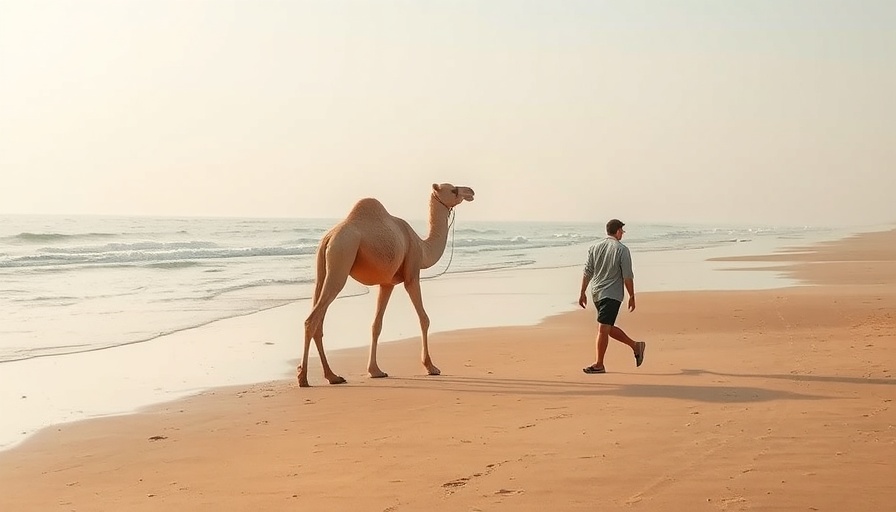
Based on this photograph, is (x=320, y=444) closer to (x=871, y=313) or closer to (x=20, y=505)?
(x=20, y=505)

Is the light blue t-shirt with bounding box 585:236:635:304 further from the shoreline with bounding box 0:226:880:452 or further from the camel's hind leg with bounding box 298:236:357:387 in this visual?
the shoreline with bounding box 0:226:880:452

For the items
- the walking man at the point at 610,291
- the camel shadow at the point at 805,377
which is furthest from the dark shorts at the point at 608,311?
the camel shadow at the point at 805,377

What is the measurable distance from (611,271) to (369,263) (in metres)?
2.80

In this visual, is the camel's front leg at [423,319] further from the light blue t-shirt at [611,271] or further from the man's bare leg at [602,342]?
the light blue t-shirt at [611,271]

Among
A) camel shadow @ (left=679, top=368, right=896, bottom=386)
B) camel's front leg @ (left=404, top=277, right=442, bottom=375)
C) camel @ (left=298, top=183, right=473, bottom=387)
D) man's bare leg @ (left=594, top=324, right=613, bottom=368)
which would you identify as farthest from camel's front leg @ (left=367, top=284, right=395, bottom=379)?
camel shadow @ (left=679, top=368, right=896, bottom=386)

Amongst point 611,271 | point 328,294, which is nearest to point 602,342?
point 611,271

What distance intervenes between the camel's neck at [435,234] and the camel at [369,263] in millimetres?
24

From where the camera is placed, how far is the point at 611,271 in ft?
35.1

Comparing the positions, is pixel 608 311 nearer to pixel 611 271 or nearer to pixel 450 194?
pixel 611 271

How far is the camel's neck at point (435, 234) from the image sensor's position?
472 inches

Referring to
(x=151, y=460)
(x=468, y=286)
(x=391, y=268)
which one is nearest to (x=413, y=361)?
(x=391, y=268)

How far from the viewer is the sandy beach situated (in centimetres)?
556

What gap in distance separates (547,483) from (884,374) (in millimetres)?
5615

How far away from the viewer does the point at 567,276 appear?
29.2m
